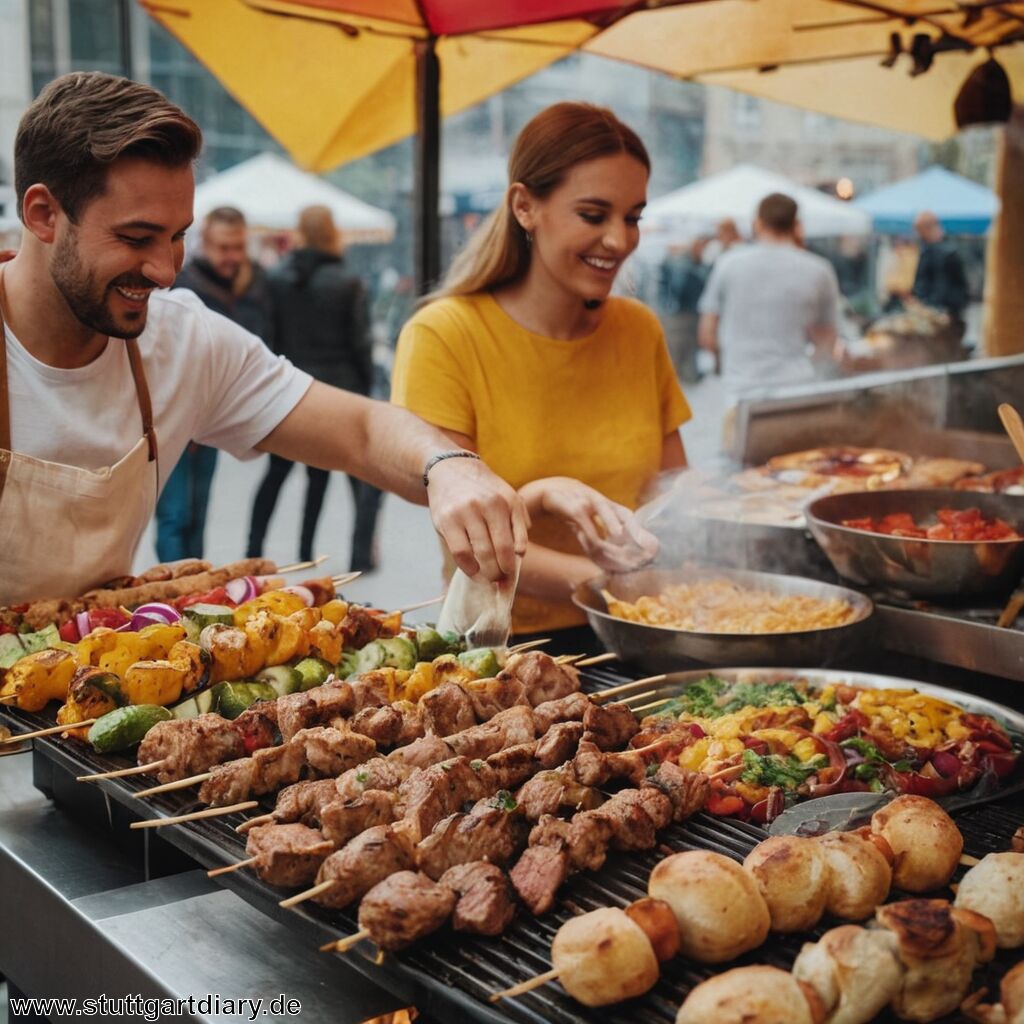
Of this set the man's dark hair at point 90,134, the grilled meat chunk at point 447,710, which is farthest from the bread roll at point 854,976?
the man's dark hair at point 90,134

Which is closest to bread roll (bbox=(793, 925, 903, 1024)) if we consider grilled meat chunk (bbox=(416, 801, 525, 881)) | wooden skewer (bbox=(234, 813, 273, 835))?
grilled meat chunk (bbox=(416, 801, 525, 881))

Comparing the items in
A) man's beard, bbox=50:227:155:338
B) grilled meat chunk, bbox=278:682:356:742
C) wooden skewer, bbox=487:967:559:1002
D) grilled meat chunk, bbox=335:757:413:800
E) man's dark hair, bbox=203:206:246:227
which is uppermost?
man's dark hair, bbox=203:206:246:227

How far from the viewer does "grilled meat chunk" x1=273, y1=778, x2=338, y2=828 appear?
217 centimetres

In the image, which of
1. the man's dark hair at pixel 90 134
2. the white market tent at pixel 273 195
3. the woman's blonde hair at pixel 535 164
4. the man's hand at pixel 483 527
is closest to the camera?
the man's hand at pixel 483 527

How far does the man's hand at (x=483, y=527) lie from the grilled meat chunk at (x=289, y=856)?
0.83m

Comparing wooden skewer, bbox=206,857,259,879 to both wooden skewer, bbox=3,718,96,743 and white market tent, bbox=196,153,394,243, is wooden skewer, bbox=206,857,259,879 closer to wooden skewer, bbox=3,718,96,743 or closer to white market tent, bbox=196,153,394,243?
wooden skewer, bbox=3,718,96,743

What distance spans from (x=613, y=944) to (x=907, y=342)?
877cm

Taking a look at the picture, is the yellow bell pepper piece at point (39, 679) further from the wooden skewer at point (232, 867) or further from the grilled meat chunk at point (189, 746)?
the wooden skewer at point (232, 867)

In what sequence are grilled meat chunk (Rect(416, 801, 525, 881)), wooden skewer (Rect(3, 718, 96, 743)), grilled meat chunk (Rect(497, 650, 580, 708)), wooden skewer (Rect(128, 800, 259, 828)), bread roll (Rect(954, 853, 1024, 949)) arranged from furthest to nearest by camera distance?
grilled meat chunk (Rect(497, 650, 580, 708)) < wooden skewer (Rect(3, 718, 96, 743)) < wooden skewer (Rect(128, 800, 259, 828)) < grilled meat chunk (Rect(416, 801, 525, 881)) < bread roll (Rect(954, 853, 1024, 949))

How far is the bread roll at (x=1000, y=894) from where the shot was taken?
1809mm

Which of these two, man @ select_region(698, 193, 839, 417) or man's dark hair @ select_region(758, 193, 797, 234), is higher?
man's dark hair @ select_region(758, 193, 797, 234)

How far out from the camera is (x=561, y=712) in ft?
8.64

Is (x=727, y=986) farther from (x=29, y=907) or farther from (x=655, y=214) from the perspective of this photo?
(x=655, y=214)

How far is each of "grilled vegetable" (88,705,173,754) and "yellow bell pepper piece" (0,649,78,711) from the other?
0.27 meters
